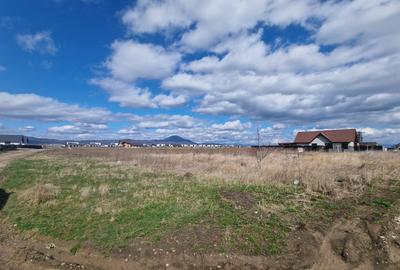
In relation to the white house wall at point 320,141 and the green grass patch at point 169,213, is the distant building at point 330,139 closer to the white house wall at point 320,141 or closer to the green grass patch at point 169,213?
the white house wall at point 320,141

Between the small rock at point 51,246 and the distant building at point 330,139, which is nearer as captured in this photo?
the small rock at point 51,246

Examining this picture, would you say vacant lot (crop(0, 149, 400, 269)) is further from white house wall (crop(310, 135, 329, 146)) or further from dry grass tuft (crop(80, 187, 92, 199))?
white house wall (crop(310, 135, 329, 146))

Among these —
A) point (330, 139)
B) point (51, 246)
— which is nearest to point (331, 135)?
point (330, 139)

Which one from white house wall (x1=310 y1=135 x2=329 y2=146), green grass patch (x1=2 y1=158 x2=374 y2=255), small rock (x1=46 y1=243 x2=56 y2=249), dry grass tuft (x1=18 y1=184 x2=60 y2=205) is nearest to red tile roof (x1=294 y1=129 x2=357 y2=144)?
white house wall (x1=310 y1=135 x2=329 y2=146)

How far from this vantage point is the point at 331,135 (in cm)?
6556

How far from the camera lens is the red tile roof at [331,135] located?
62.3 metres

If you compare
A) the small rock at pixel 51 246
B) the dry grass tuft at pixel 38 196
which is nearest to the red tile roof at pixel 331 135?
the dry grass tuft at pixel 38 196

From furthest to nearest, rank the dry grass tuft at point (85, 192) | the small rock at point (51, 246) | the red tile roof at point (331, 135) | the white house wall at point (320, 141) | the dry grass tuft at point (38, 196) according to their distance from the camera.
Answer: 1. the white house wall at point (320, 141)
2. the red tile roof at point (331, 135)
3. the dry grass tuft at point (85, 192)
4. the dry grass tuft at point (38, 196)
5. the small rock at point (51, 246)

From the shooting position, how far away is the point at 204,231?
9.70 meters

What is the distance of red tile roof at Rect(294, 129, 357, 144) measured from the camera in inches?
2452

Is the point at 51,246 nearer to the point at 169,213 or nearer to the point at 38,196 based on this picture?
the point at 169,213

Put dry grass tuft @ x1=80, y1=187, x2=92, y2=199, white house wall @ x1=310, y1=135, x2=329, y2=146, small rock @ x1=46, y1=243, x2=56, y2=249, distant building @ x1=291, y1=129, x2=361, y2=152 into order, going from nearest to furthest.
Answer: small rock @ x1=46, y1=243, x2=56, y2=249 → dry grass tuft @ x1=80, y1=187, x2=92, y2=199 → distant building @ x1=291, y1=129, x2=361, y2=152 → white house wall @ x1=310, y1=135, x2=329, y2=146

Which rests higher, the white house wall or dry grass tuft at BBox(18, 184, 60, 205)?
the white house wall

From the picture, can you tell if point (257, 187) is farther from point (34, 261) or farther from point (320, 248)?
point (34, 261)
